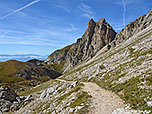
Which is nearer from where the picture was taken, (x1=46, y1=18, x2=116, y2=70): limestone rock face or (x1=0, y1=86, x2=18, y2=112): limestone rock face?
(x1=0, y1=86, x2=18, y2=112): limestone rock face

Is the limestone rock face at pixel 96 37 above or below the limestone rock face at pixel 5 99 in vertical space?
above

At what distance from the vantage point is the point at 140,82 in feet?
55.3

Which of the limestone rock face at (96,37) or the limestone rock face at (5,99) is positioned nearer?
Answer: the limestone rock face at (5,99)

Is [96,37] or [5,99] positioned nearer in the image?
[5,99]

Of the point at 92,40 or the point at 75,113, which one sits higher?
the point at 92,40

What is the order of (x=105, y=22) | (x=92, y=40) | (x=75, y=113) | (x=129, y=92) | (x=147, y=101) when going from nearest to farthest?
(x=147, y=101) < (x=75, y=113) < (x=129, y=92) < (x=105, y=22) < (x=92, y=40)

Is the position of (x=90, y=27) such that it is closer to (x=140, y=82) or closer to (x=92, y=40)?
(x=92, y=40)

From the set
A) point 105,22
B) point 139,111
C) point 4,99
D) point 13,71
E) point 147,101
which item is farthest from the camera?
point 105,22

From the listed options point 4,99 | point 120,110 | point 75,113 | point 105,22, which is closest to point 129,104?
point 120,110

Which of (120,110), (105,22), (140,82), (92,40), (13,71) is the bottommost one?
(120,110)

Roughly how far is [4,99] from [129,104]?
3896 cm

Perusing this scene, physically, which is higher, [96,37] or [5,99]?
[96,37]

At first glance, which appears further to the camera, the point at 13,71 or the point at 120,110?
the point at 13,71

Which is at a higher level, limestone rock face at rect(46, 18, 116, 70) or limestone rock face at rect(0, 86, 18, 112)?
limestone rock face at rect(46, 18, 116, 70)
